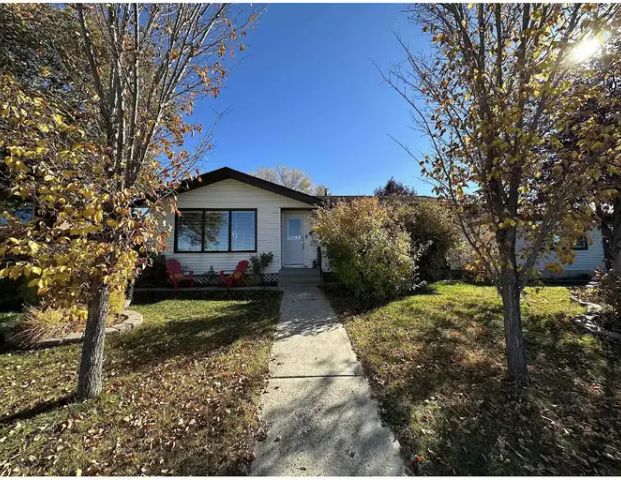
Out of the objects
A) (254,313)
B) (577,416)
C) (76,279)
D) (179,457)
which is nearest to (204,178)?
(254,313)

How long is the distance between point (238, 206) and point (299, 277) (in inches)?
154

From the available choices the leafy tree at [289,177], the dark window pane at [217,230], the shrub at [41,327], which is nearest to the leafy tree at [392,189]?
the dark window pane at [217,230]

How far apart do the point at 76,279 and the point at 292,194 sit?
945 centimetres

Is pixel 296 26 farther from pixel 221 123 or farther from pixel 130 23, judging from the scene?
pixel 130 23

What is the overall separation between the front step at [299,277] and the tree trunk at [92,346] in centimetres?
810

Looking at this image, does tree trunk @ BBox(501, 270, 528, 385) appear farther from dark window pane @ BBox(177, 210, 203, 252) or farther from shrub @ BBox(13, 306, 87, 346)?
dark window pane @ BBox(177, 210, 203, 252)

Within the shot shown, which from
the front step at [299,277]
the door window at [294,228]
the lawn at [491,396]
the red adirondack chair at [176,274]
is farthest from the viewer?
the door window at [294,228]

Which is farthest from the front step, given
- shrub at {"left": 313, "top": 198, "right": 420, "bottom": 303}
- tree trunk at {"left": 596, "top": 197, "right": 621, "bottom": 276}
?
tree trunk at {"left": 596, "top": 197, "right": 621, "bottom": 276}

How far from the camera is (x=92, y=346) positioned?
3.19 meters

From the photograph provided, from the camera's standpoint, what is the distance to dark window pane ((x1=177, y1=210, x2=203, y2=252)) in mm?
11703

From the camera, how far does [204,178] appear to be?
11336 millimetres

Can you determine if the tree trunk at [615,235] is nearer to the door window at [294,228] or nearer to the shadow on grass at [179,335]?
the shadow on grass at [179,335]

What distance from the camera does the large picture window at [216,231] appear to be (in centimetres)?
1174

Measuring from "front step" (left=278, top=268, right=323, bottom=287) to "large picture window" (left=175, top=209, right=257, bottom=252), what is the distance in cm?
167
